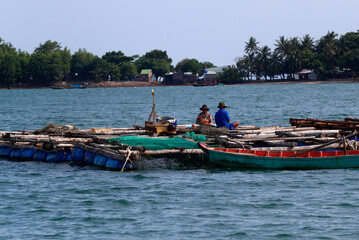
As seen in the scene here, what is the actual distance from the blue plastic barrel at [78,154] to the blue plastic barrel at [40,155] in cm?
162

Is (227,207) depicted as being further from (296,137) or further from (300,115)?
(300,115)

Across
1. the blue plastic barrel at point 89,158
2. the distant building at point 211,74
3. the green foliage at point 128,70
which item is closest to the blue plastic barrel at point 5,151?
the blue plastic barrel at point 89,158

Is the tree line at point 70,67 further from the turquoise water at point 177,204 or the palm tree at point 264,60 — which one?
the turquoise water at point 177,204

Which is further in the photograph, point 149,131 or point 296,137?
point 149,131

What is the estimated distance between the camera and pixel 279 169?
20609 mm

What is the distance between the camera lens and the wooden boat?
20250mm

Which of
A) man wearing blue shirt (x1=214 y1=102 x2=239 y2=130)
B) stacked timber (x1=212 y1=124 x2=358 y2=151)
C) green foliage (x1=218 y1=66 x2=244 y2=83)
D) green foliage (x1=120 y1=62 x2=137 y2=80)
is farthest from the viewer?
green foliage (x1=120 y1=62 x2=137 y2=80)

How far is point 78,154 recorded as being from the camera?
2252 cm

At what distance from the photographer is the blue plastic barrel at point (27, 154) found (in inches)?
953

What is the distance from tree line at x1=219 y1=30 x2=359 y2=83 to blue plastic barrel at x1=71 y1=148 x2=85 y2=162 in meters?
127

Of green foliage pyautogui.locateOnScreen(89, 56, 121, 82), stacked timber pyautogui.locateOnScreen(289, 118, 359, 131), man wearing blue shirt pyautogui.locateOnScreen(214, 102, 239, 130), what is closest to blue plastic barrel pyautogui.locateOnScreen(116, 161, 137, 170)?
man wearing blue shirt pyautogui.locateOnScreen(214, 102, 239, 130)

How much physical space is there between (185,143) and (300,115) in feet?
110

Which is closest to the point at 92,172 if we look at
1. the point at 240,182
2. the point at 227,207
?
the point at 240,182

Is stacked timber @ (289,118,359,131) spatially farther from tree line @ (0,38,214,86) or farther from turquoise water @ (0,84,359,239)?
tree line @ (0,38,214,86)
